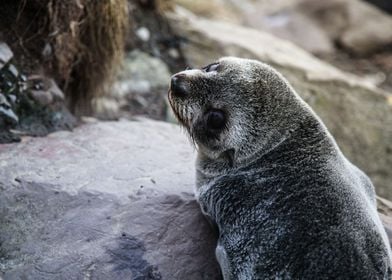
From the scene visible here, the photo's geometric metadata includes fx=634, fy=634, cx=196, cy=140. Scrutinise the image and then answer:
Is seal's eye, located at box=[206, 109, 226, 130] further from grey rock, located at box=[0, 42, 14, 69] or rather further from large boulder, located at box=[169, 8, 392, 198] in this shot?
large boulder, located at box=[169, 8, 392, 198]

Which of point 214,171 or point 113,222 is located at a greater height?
point 214,171

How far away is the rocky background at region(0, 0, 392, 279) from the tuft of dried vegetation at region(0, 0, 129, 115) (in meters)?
0.01

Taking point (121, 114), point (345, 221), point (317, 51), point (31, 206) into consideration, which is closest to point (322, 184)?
point (345, 221)

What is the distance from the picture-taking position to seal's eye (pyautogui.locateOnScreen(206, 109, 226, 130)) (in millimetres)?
4746

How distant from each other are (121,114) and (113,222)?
3.82 metres

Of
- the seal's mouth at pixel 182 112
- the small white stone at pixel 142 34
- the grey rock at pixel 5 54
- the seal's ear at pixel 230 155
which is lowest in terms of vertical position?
the small white stone at pixel 142 34

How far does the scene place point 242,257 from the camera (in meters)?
4.32

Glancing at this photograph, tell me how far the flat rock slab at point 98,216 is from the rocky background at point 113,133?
0.03 ft

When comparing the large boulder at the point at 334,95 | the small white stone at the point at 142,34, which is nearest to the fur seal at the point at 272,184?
the large boulder at the point at 334,95

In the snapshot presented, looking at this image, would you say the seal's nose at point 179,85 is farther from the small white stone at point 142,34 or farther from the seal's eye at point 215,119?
the small white stone at point 142,34

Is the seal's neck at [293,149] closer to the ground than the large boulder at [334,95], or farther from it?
farther from it

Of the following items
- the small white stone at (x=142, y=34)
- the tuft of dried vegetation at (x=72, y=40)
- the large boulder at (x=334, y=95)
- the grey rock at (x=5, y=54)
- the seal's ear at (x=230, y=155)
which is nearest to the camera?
the seal's ear at (x=230, y=155)

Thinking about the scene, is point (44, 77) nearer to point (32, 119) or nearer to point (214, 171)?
point (32, 119)

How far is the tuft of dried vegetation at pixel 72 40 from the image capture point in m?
6.37
